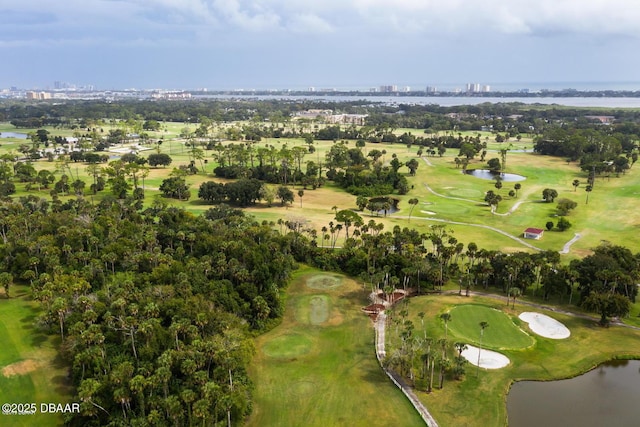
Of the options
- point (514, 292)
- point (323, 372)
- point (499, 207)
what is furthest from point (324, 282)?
point (499, 207)

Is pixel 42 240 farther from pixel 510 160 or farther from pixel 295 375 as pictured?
pixel 510 160

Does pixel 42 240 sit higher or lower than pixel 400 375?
higher

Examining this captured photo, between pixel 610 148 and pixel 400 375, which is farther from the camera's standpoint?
pixel 610 148

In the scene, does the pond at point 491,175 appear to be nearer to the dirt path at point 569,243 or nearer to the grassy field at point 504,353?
the dirt path at point 569,243

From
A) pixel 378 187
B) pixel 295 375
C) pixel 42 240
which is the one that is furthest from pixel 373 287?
pixel 378 187

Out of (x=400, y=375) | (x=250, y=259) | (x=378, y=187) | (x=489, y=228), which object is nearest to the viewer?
(x=400, y=375)

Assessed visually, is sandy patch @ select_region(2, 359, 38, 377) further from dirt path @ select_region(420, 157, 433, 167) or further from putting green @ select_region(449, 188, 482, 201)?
→ dirt path @ select_region(420, 157, 433, 167)

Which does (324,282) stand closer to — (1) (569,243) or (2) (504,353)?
(2) (504,353)

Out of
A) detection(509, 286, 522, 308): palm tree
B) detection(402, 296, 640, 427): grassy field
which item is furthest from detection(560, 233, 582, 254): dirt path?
detection(402, 296, 640, 427): grassy field
